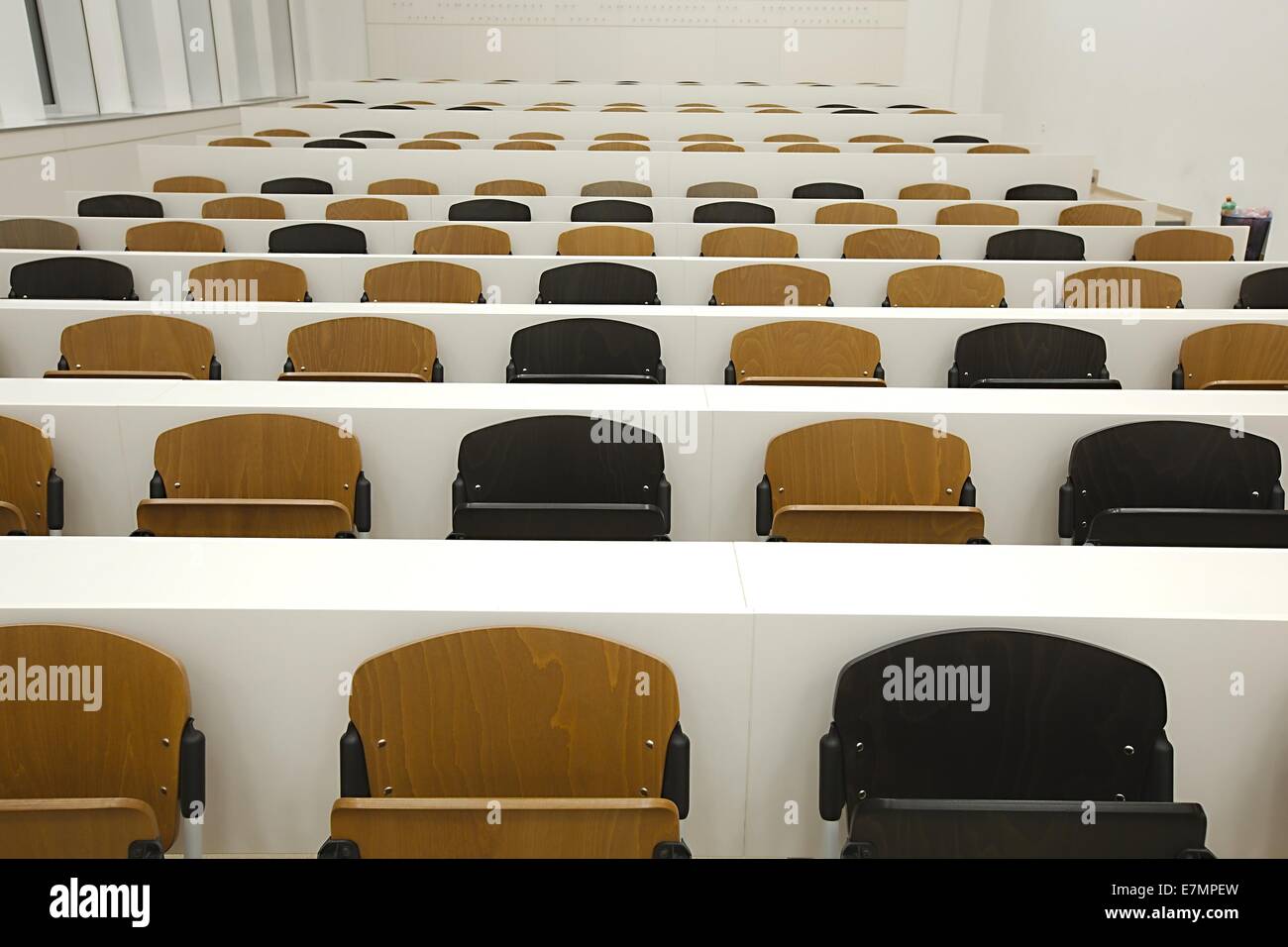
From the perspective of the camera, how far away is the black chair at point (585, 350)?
339cm

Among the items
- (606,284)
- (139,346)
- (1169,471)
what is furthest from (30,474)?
(1169,471)

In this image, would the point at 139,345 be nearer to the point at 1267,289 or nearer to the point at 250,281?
the point at 250,281

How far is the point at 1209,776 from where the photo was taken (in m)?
1.83

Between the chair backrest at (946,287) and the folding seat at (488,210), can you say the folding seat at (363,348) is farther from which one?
the folding seat at (488,210)

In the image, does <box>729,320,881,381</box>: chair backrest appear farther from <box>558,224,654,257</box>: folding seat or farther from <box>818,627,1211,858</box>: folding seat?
<box>818,627,1211,858</box>: folding seat

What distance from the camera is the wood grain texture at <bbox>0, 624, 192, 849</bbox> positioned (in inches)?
63.6

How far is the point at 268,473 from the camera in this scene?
2.61m

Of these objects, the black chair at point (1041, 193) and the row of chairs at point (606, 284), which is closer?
the row of chairs at point (606, 284)

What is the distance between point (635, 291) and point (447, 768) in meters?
2.90

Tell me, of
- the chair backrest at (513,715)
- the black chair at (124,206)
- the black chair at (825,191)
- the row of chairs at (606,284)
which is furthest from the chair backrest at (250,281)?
the black chair at (825,191)

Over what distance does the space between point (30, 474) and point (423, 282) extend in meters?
1.85

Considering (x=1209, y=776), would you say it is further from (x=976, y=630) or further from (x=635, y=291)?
(x=635, y=291)

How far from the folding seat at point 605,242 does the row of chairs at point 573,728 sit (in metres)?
3.59

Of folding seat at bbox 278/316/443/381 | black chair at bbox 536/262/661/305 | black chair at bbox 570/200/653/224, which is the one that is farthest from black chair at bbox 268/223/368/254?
folding seat at bbox 278/316/443/381
